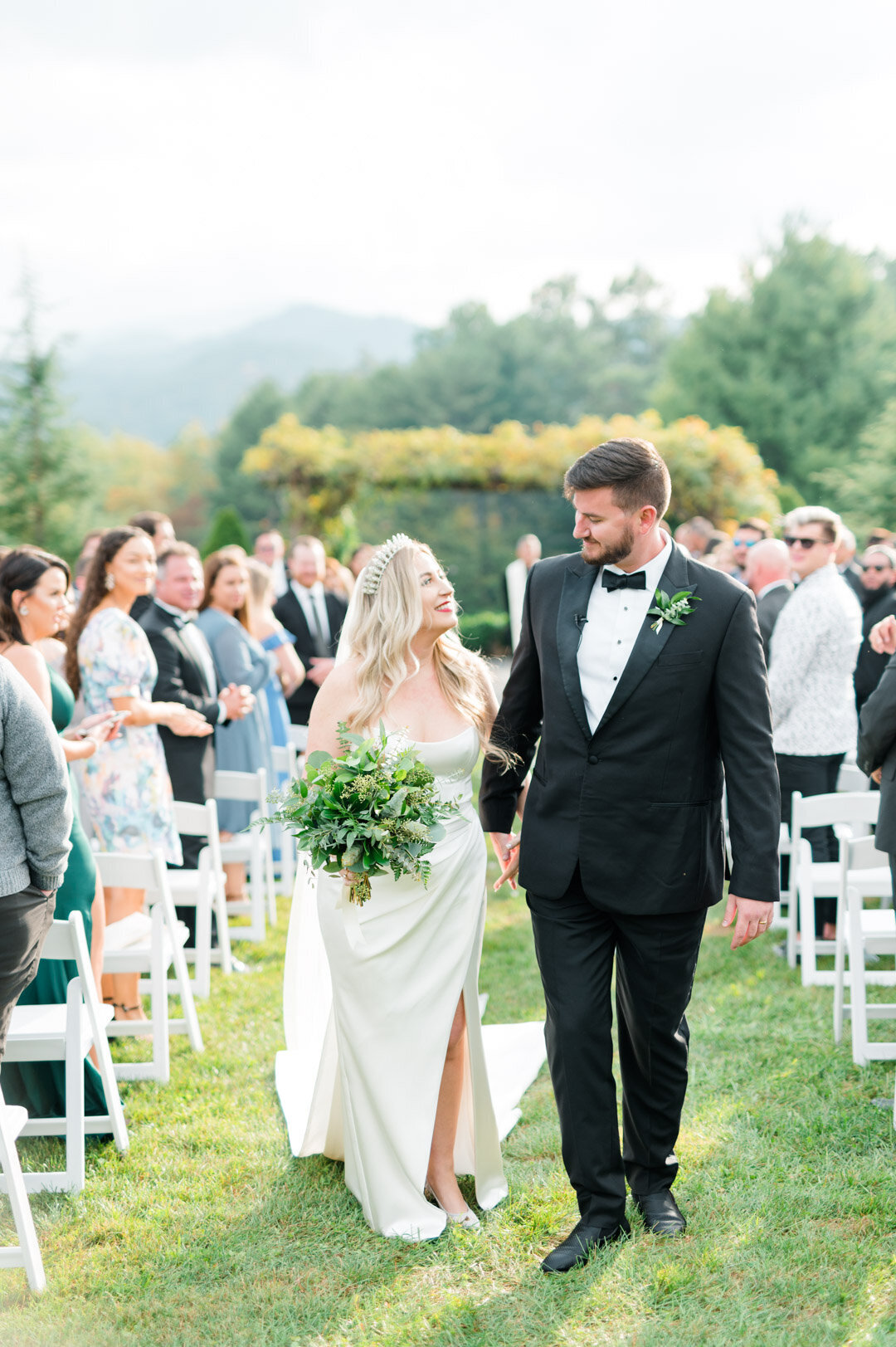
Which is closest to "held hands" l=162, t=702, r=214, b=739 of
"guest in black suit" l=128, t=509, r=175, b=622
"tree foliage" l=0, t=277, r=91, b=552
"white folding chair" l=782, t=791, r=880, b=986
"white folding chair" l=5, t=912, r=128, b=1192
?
"guest in black suit" l=128, t=509, r=175, b=622

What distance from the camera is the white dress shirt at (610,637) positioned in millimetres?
3248

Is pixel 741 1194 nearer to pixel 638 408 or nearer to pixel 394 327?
pixel 638 408

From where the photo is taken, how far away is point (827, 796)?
5.65 metres

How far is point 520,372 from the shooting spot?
165 feet

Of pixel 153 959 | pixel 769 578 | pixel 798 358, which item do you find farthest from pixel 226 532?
pixel 798 358

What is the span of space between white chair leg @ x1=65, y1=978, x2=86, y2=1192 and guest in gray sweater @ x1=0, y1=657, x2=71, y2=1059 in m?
0.43

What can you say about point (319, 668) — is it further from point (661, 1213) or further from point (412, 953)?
point (661, 1213)

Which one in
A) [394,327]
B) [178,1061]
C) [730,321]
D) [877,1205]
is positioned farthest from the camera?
[394,327]

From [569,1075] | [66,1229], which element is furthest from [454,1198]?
[66,1229]

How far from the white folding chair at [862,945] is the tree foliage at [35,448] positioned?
89.5ft

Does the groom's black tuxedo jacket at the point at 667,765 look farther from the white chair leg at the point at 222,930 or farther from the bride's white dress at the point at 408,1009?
the white chair leg at the point at 222,930

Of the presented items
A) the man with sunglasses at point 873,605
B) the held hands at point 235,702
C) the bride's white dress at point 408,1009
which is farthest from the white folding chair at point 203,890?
the man with sunglasses at point 873,605

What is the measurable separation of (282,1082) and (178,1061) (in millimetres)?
687

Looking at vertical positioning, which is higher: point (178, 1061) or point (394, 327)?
point (394, 327)
